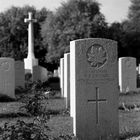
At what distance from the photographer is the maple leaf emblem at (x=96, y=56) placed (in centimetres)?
596

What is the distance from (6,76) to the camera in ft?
40.3

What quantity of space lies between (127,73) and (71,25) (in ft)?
64.2

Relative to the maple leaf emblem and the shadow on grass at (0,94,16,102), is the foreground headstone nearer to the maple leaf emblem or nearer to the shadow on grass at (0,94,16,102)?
the maple leaf emblem

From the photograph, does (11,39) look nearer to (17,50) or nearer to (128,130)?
(17,50)

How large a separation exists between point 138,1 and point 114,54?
39.1 meters

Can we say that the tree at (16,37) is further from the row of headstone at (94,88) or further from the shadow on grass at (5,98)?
the row of headstone at (94,88)

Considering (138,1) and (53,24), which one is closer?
(53,24)

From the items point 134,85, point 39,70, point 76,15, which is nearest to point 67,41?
point 76,15

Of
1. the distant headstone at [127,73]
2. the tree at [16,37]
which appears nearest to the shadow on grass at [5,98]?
the distant headstone at [127,73]

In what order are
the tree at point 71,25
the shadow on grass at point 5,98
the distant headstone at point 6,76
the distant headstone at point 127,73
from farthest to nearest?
the tree at point 71,25, the distant headstone at point 127,73, the distant headstone at point 6,76, the shadow on grass at point 5,98

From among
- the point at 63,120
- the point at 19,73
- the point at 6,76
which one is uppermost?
the point at 19,73

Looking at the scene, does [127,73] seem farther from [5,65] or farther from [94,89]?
[94,89]

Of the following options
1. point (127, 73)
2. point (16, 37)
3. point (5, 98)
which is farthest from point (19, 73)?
point (16, 37)

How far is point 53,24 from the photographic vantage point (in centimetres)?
3566
